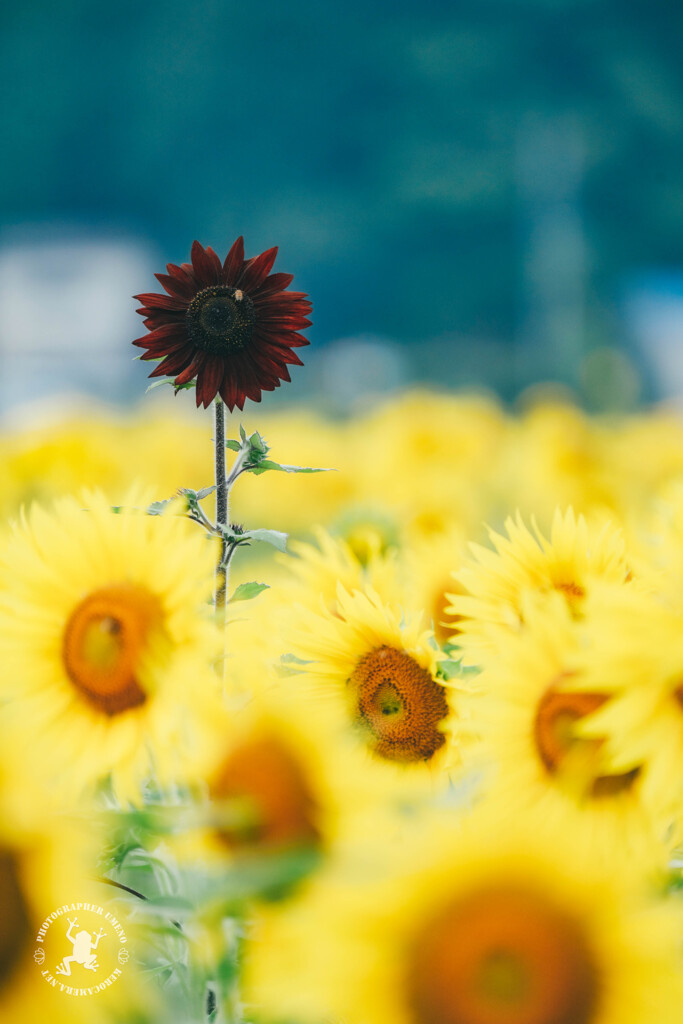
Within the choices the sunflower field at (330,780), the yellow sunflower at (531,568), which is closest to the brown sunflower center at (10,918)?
the sunflower field at (330,780)

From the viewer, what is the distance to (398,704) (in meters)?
0.21

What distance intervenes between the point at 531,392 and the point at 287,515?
1.48 ft

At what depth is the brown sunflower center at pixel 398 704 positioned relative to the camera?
0.67 ft

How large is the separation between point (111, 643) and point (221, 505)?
0.15 feet

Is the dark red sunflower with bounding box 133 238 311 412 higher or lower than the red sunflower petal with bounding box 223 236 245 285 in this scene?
lower

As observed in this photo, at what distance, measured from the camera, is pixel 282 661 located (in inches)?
8.0

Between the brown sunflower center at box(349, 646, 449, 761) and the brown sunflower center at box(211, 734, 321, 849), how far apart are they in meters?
0.08

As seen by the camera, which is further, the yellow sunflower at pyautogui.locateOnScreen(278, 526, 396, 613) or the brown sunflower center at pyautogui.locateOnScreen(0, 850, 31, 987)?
the yellow sunflower at pyautogui.locateOnScreen(278, 526, 396, 613)

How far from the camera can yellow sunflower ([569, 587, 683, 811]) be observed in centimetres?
12

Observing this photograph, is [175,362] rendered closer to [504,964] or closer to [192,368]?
[192,368]

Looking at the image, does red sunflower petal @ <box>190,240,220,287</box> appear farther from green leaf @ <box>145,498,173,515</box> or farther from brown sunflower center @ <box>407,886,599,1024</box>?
brown sunflower center @ <box>407,886,599,1024</box>

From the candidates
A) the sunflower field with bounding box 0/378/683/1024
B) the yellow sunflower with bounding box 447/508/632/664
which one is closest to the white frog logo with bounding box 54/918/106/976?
the sunflower field with bounding box 0/378/683/1024

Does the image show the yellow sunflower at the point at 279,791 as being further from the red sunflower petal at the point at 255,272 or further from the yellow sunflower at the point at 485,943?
the red sunflower petal at the point at 255,272

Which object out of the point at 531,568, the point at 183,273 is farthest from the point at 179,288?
the point at 531,568
